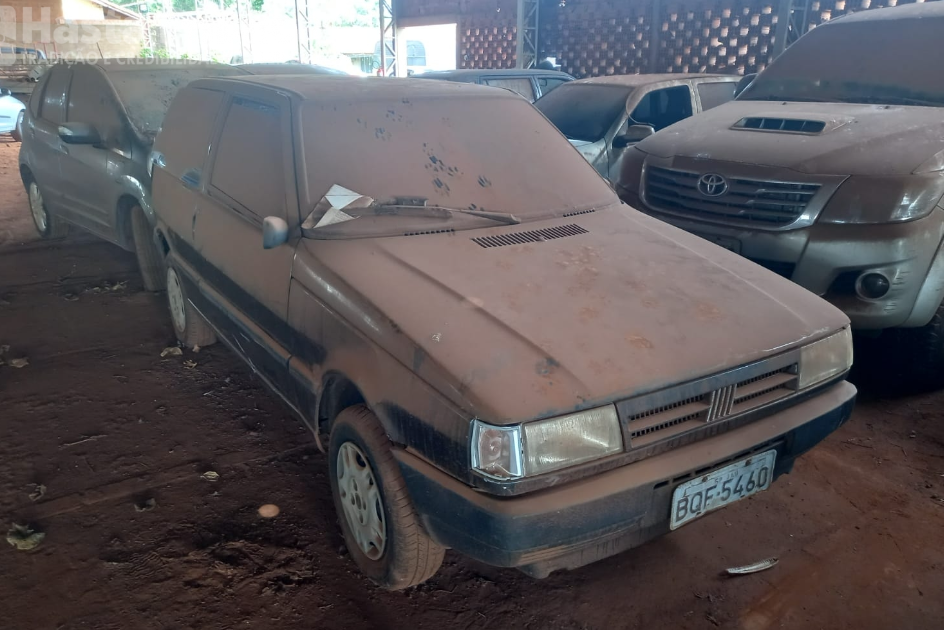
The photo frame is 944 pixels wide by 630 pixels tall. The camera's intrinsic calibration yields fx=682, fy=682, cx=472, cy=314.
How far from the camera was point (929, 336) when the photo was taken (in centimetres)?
366

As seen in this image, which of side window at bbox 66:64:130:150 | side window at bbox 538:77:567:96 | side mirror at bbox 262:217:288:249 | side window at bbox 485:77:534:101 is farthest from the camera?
side window at bbox 538:77:567:96

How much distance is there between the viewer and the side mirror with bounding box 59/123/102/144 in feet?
16.1

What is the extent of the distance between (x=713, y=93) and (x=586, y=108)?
1.41m

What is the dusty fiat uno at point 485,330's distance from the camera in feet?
6.26

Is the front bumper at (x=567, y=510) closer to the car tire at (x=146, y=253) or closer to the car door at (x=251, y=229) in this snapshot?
the car door at (x=251, y=229)

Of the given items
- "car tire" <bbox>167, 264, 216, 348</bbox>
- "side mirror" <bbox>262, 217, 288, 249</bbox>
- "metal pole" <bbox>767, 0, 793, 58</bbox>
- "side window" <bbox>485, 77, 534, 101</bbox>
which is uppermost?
"metal pole" <bbox>767, 0, 793, 58</bbox>

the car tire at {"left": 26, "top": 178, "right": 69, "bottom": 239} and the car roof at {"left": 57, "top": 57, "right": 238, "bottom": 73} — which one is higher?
the car roof at {"left": 57, "top": 57, "right": 238, "bottom": 73}

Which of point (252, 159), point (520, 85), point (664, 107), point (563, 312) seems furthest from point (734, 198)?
point (520, 85)

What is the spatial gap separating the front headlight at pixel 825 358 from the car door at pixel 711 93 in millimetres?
4917

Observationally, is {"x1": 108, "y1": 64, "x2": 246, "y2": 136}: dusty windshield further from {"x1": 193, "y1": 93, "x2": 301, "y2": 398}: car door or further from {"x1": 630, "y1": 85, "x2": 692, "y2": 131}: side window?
{"x1": 630, "y1": 85, "x2": 692, "y2": 131}: side window

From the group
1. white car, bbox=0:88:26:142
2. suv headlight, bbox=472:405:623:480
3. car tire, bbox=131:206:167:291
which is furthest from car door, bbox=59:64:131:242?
white car, bbox=0:88:26:142

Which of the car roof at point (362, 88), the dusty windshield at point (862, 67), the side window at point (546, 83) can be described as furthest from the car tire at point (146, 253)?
the side window at point (546, 83)

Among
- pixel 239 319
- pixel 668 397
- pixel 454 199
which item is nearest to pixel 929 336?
pixel 668 397

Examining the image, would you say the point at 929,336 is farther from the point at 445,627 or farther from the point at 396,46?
the point at 396,46
